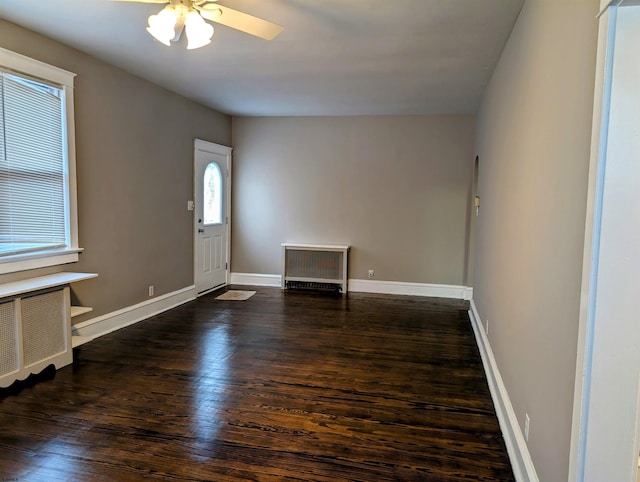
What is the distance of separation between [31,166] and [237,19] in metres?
2.24

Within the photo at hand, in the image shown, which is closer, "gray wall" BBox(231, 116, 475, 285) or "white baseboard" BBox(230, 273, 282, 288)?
"gray wall" BBox(231, 116, 475, 285)

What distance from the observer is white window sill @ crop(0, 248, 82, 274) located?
10.9 ft

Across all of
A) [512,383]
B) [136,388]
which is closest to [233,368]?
[136,388]

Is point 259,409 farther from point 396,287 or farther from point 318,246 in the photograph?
point 396,287

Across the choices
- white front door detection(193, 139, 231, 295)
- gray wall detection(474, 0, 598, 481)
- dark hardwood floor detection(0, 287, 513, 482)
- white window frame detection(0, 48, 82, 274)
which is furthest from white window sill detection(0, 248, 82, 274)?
gray wall detection(474, 0, 598, 481)

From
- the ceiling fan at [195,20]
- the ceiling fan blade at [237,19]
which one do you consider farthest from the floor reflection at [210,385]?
the ceiling fan blade at [237,19]

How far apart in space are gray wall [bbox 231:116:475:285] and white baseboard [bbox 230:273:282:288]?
8 cm

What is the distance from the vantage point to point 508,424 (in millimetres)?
2531

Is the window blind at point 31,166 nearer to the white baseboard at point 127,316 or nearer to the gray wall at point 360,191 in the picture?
the white baseboard at point 127,316

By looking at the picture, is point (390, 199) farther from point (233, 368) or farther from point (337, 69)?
point (233, 368)

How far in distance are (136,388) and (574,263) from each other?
9.75ft

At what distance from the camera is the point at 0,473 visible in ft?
7.14

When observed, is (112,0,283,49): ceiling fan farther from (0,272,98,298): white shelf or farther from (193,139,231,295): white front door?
(193,139,231,295): white front door

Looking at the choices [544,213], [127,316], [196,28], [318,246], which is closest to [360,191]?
[318,246]
